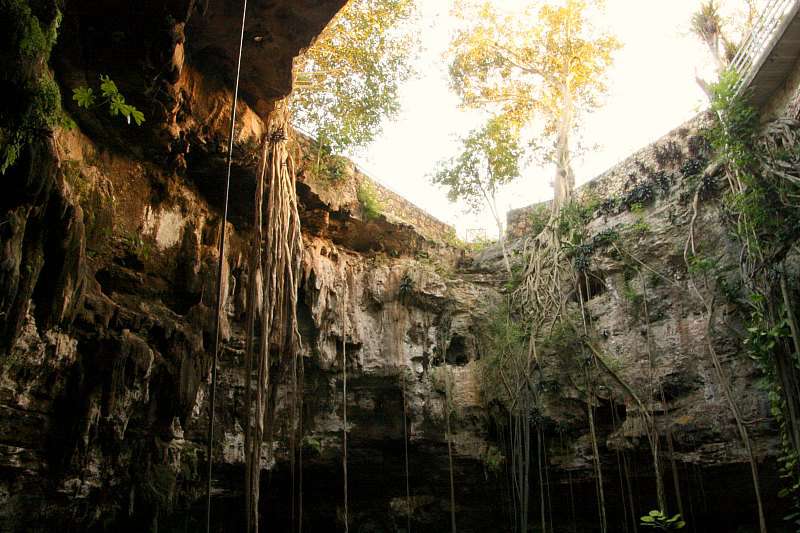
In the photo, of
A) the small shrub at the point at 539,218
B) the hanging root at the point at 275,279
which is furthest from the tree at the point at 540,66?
the hanging root at the point at 275,279

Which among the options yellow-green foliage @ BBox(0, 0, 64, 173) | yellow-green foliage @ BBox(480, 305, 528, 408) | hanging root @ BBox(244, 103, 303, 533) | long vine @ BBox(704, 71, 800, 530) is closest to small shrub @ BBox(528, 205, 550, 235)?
yellow-green foliage @ BBox(480, 305, 528, 408)

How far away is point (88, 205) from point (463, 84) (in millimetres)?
8205

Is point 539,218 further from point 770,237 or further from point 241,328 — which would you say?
point 241,328

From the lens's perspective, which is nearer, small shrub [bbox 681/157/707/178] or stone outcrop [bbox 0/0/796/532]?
stone outcrop [bbox 0/0/796/532]

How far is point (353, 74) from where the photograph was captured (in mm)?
9172

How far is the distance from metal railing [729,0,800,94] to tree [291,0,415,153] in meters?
4.89

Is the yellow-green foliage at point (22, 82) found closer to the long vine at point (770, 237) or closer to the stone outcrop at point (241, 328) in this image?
the stone outcrop at point (241, 328)

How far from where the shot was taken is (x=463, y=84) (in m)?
12.0

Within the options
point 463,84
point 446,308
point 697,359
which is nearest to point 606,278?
point 697,359

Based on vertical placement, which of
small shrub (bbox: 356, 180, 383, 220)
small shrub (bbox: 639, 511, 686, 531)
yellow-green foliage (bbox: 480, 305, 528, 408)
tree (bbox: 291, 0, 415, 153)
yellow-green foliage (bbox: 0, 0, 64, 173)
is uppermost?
tree (bbox: 291, 0, 415, 153)

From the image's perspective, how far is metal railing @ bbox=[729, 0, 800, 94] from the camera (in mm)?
6296

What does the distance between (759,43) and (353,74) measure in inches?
218

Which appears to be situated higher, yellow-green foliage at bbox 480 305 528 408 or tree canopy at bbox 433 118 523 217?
tree canopy at bbox 433 118 523 217

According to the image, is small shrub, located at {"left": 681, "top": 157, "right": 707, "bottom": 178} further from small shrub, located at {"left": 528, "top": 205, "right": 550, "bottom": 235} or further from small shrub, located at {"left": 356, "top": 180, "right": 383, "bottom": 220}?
small shrub, located at {"left": 356, "top": 180, "right": 383, "bottom": 220}
